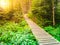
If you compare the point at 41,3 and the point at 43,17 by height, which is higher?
the point at 41,3

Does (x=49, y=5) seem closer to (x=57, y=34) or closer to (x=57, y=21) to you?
(x=57, y=21)

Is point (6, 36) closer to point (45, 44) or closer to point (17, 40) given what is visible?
point (17, 40)

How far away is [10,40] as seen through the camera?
8.11 meters

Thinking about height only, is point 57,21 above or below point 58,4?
below

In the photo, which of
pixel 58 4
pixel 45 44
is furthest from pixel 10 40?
pixel 58 4

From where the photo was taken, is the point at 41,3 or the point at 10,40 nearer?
the point at 10,40

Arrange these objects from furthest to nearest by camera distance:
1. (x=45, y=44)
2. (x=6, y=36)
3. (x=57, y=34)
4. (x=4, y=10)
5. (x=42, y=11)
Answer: (x=4, y=10) → (x=42, y=11) → (x=57, y=34) → (x=6, y=36) → (x=45, y=44)

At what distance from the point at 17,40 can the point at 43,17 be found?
22.2 feet

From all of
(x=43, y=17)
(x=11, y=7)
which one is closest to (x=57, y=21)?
(x=43, y=17)

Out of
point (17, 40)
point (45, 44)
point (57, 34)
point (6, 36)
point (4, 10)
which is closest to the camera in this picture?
point (45, 44)

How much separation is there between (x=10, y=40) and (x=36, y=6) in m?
6.75

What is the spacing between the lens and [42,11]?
45.2 ft

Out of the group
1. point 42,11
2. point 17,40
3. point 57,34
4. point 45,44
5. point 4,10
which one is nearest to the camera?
point 45,44

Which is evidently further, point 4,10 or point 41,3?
point 4,10
